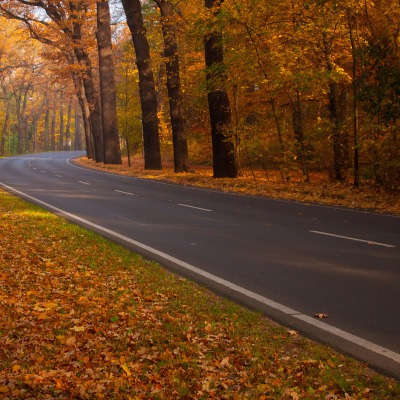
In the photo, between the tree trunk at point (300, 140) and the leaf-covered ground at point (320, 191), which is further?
the tree trunk at point (300, 140)

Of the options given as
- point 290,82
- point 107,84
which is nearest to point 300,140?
point 290,82

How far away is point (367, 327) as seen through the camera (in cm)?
580

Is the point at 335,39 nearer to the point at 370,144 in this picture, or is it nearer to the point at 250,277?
the point at 370,144

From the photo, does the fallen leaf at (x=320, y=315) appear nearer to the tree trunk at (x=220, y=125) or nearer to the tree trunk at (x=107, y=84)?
the tree trunk at (x=220, y=125)

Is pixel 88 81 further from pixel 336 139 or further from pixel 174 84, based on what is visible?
pixel 336 139

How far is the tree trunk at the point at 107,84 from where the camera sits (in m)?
41.0

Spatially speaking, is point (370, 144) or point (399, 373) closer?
point (399, 373)

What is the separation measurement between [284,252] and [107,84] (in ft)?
114

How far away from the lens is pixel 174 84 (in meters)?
31.3

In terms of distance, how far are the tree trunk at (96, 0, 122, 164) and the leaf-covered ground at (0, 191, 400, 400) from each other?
1378 inches

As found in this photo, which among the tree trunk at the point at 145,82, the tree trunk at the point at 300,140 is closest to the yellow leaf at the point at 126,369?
the tree trunk at the point at 300,140

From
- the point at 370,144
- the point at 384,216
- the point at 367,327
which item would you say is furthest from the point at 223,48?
the point at 367,327

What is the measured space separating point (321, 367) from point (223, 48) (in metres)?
24.3

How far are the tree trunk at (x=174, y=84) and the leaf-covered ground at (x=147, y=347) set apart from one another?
2297 centimetres
